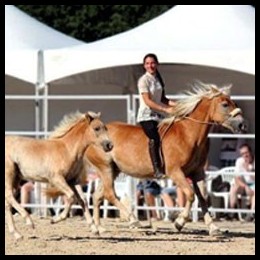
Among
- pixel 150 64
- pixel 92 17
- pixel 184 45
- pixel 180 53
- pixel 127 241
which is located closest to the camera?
pixel 127 241

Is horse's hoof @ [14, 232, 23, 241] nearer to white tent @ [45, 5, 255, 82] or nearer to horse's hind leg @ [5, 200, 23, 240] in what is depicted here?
horse's hind leg @ [5, 200, 23, 240]

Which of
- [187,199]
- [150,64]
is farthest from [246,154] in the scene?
[150,64]

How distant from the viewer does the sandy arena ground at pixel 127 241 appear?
995cm

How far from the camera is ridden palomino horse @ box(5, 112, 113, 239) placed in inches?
436

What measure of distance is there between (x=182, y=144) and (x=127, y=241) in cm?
141

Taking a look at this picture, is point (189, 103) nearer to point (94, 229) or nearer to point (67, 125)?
point (67, 125)

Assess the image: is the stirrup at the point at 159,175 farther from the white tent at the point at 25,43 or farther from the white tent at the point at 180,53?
the white tent at the point at 25,43

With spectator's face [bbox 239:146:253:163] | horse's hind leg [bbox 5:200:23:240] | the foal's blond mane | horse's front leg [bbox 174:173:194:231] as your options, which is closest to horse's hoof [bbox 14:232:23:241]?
horse's hind leg [bbox 5:200:23:240]

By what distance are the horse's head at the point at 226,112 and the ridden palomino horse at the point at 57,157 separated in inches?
51.0

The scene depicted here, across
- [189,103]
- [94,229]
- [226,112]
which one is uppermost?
[189,103]

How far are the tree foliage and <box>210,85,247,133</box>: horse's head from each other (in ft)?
52.6

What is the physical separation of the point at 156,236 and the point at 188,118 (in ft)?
4.53

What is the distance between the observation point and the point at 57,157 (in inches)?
439

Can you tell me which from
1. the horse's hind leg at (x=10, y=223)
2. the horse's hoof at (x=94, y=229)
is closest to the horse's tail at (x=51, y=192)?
the horse's hoof at (x=94, y=229)
